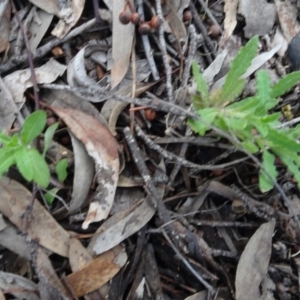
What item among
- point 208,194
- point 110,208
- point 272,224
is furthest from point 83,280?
point 272,224

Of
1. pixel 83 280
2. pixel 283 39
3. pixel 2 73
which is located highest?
pixel 2 73

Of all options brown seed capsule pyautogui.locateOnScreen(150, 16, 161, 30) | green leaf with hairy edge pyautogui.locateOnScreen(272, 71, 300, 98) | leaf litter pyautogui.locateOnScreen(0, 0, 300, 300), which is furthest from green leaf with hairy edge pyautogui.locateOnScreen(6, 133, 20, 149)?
green leaf with hairy edge pyautogui.locateOnScreen(272, 71, 300, 98)

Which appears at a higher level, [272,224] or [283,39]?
[283,39]

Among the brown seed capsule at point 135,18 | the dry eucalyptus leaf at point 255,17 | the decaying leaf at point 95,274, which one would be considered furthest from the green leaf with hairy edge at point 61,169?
the dry eucalyptus leaf at point 255,17

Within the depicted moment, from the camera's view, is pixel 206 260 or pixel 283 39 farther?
pixel 283 39

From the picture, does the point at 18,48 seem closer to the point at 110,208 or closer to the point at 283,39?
the point at 110,208

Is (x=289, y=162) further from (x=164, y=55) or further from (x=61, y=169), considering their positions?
(x=61, y=169)

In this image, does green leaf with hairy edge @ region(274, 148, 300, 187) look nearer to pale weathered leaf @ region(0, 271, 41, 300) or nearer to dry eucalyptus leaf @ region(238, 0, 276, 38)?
dry eucalyptus leaf @ region(238, 0, 276, 38)

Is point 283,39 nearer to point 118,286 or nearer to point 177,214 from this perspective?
point 177,214
